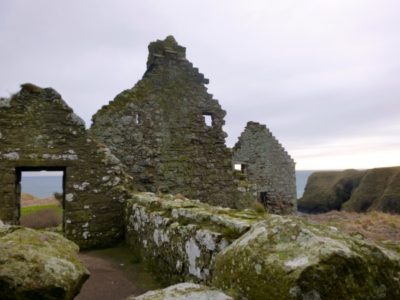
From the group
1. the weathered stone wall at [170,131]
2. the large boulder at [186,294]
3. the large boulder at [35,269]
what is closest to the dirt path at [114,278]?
the large boulder at [35,269]

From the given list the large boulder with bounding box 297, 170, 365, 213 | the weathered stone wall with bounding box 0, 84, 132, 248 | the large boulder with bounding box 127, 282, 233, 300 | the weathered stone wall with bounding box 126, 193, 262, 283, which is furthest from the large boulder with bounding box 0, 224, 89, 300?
the large boulder with bounding box 297, 170, 365, 213

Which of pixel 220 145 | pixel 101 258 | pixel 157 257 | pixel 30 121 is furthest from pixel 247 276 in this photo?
pixel 220 145

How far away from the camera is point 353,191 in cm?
3697

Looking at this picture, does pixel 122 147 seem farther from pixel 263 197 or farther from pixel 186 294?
pixel 263 197

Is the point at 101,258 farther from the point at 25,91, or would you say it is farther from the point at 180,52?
the point at 180,52

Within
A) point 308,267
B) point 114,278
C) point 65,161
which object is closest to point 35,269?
point 308,267

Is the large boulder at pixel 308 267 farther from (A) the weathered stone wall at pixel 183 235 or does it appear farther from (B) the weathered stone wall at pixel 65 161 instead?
(B) the weathered stone wall at pixel 65 161

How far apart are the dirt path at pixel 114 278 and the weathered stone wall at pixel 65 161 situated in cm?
100

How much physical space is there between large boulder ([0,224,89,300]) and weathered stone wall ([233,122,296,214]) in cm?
2119

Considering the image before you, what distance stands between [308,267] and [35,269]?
4.99ft

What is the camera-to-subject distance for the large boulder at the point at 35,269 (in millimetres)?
1803

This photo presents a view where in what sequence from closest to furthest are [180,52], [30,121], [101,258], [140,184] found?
[101,258] → [30,121] → [140,184] → [180,52]

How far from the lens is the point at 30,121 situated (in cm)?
A: 810

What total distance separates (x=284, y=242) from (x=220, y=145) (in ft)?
35.6
